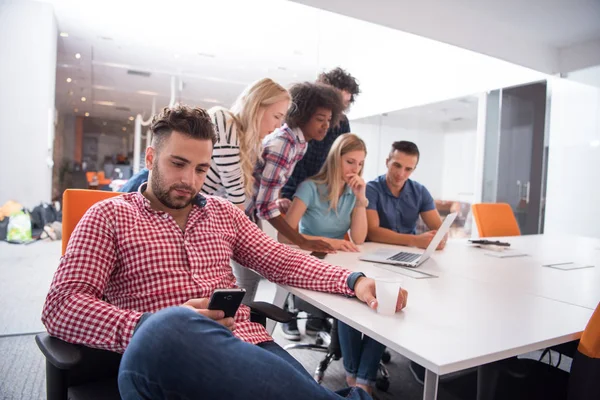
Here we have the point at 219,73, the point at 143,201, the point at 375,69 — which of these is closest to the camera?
the point at 143,201

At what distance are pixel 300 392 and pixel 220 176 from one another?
46.8 inches

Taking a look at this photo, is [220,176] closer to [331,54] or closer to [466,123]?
[331,54]

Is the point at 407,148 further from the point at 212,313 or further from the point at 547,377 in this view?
the point at 212,313

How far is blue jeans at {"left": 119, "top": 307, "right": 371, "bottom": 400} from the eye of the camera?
2.23 feet

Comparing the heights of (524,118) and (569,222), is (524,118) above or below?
above

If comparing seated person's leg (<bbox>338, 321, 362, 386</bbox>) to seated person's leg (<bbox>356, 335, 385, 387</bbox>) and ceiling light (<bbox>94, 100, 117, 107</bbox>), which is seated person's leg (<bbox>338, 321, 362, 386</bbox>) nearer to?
seated person's leg (<bbox>356, 335, 385, 387</bbox>)

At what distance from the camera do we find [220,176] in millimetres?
1789

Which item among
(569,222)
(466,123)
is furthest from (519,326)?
(466,123)

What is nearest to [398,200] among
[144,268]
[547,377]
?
[547,377]

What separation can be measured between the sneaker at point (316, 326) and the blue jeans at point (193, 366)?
2058 mm

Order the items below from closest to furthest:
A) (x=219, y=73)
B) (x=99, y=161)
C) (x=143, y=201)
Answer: (x=143, y=201)
(x=99, y=161)
(x=219, y=73)

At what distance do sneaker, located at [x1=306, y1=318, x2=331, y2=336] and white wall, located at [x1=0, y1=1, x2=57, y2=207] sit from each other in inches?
103

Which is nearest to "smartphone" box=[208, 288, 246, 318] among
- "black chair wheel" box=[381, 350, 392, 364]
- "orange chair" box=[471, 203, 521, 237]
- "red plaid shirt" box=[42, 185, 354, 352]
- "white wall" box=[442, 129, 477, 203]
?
"red plaid shirt" box=[42, 185, 354, 352]

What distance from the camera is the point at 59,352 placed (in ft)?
3.01
